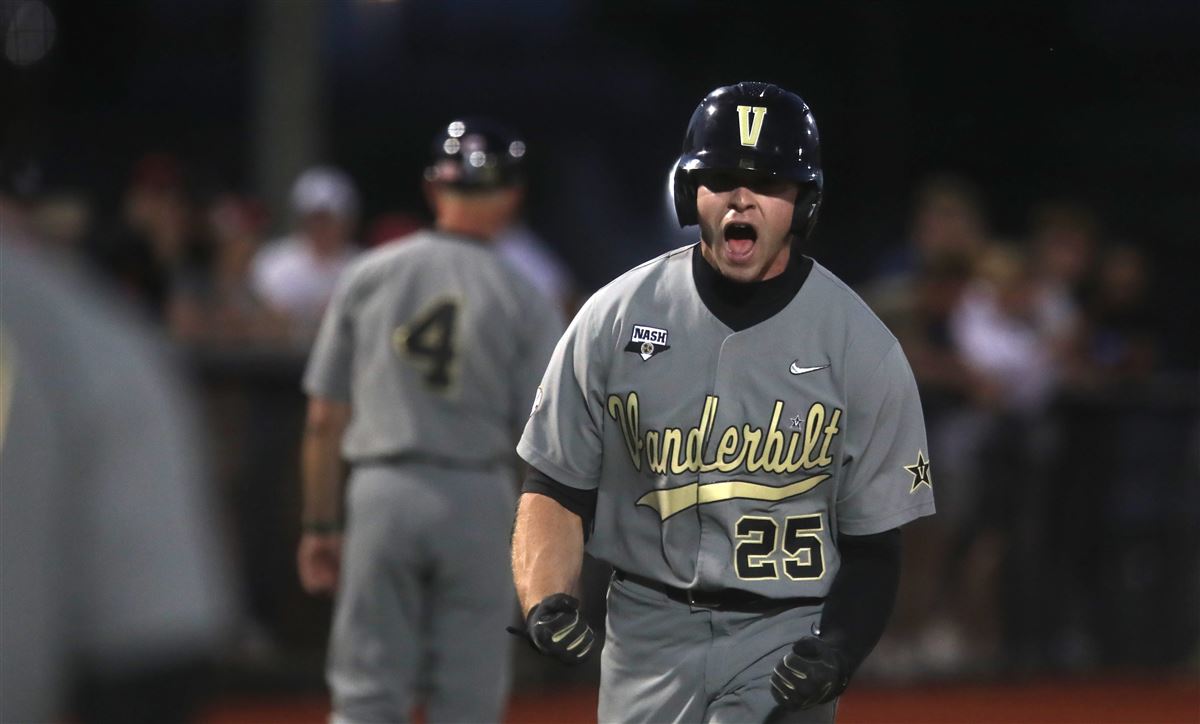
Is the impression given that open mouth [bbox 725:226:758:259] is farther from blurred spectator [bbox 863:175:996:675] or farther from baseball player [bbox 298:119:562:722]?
blurred spectator [bbox 863:175:996:675]

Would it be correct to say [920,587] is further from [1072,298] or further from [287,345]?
[287,345]

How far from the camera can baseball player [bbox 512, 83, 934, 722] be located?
13.9 ft

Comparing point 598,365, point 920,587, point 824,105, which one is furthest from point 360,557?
point 824,105

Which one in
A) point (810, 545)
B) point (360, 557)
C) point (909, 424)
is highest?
point (909, 424)

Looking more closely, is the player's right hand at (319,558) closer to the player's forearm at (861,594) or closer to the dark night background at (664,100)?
the player's forearm at (861,594)

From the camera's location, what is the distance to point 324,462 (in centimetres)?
678

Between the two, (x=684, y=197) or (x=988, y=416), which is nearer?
(x=684, y=197)

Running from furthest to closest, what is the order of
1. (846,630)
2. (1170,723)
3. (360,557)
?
(1170,723), (360,557), (846,630)

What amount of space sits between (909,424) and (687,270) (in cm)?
60

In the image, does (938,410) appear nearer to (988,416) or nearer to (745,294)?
(988,416)

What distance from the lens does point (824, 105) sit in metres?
19.8

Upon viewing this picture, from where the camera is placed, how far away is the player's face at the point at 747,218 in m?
4.26

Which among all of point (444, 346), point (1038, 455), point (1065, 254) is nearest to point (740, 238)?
point (444, 346)

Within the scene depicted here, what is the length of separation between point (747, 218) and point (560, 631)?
98cm
